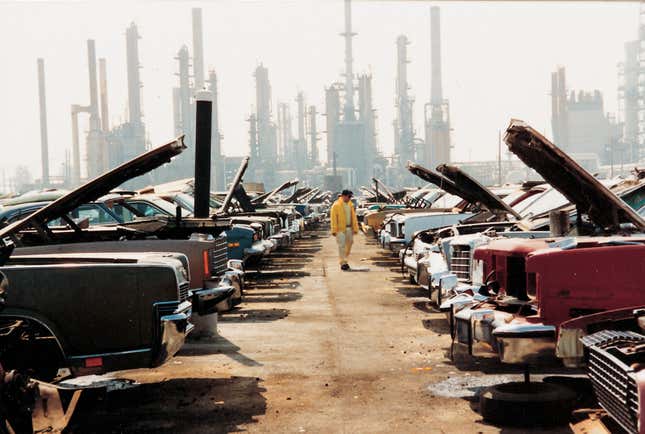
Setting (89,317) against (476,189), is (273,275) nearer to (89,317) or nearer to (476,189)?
(476,189)

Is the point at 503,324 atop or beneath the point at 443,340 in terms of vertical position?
atop

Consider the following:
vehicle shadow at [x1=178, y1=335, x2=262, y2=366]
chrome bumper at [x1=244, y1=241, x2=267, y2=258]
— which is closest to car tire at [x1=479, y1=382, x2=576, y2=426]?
vehicle shadow at [x1=178, y1=335, x2=262, y2=366]

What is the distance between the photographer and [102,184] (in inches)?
335

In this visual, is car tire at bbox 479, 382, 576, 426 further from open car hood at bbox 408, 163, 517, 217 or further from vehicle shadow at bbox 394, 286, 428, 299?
vehicle shadow at bbox 394, 286, 428, 299

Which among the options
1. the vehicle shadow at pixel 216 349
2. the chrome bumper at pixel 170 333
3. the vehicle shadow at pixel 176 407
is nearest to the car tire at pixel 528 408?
the vehicle shadow at pixel 176 407

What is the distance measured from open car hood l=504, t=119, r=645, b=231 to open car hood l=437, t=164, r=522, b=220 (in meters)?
3.45

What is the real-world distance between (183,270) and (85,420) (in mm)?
1320

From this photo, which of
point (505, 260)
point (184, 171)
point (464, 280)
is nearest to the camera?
point (505, 260)

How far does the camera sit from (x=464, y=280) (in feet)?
30.7

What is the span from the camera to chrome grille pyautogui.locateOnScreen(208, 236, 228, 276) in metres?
9.63

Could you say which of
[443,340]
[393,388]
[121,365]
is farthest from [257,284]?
[121,365]

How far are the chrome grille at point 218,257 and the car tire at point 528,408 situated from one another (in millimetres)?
3656

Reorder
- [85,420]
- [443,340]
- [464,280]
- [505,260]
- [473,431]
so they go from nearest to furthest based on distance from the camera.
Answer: [473,431] < [85,420] < [505,260] < [464,280] < [443,340]

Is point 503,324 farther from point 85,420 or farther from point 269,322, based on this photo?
point 269,322
